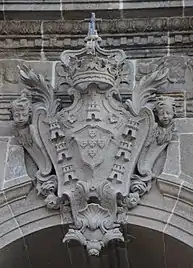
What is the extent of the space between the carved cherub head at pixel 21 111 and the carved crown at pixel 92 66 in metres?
0.30

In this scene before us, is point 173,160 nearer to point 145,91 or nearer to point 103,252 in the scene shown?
point 145,91

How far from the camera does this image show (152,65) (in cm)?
682

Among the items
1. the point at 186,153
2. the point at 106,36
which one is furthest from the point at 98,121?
the point at 106,36

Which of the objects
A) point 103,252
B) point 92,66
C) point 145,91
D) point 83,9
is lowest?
point 103,252

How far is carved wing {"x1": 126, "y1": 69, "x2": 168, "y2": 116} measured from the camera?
261 inches

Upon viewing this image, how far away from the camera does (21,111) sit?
666 cm

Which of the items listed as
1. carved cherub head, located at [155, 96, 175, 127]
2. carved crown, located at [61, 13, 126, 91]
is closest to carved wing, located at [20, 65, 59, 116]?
carved crown, located at [61, 13, 126, 91]

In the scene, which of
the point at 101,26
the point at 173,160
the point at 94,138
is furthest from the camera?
the point at 101,26

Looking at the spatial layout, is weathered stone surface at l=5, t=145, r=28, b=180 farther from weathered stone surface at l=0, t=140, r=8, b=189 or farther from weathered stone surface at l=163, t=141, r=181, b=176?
weathered stone surface at l=163, t=141, r=181, b=176

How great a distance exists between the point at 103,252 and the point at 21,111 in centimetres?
97

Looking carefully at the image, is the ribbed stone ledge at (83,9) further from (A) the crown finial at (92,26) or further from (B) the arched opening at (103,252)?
(B) the arched opening at (103,252)

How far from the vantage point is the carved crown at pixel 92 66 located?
6531 millimetres

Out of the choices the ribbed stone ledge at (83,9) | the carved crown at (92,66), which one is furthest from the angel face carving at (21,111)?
the ribbed stone ledge at (83,9)

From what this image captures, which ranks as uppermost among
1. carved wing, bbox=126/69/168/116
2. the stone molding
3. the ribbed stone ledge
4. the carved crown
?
the ribbed stone ledge
